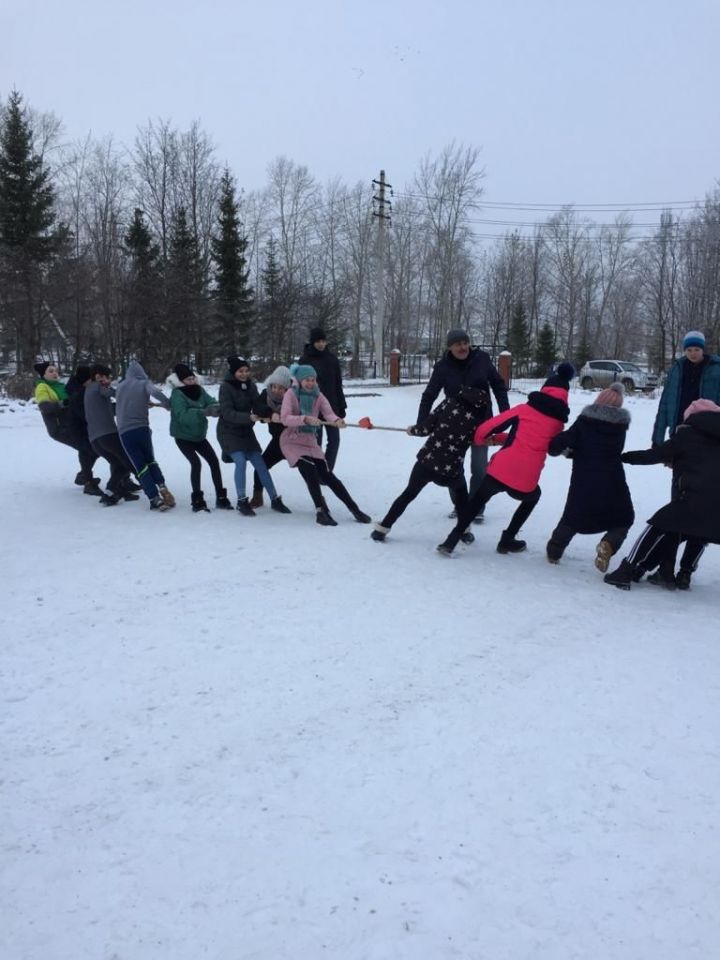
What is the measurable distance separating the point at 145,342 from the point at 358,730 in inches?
1052

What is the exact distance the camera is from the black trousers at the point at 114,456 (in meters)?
7.73

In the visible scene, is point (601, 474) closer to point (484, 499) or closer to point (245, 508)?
point (484, 499)

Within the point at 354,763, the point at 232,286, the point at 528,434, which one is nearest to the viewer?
the point at 354,763

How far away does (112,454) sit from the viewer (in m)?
7.76

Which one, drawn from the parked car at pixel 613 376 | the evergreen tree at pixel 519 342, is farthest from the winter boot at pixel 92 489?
the evergreen tree at pixel 519 342

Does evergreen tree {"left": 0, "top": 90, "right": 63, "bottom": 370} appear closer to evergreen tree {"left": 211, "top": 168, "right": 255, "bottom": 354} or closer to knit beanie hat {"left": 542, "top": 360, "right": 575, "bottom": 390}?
evergreen tree {"left": 211, "top": 168, "right": 255, "bottom": 354}

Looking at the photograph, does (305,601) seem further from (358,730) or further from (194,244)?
(194,244)

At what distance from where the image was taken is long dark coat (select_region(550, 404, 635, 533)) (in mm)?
5344

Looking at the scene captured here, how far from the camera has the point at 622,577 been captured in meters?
5.20

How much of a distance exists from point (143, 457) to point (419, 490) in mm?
3261

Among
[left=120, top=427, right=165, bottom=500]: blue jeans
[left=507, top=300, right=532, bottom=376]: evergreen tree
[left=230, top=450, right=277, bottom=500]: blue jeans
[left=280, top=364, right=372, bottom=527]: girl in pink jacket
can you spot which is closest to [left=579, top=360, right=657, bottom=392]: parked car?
[left=507, top=300, right=532, bottom=376]: evergreen tree

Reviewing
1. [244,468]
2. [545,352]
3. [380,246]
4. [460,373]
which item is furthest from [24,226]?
[545,352]

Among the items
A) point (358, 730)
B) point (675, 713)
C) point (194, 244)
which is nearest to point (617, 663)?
point (675, 713)

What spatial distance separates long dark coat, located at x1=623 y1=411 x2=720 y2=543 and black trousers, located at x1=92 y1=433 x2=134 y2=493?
554cm
